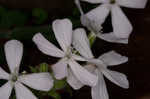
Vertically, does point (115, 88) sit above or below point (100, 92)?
below

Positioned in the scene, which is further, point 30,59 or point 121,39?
point 30,59

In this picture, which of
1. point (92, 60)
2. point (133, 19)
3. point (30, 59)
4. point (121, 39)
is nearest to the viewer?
point (92, 60)

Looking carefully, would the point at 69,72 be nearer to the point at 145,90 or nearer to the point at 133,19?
the point at 145,90

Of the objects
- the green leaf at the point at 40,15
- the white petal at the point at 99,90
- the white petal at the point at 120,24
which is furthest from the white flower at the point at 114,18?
the green leaf at the point at 40,15

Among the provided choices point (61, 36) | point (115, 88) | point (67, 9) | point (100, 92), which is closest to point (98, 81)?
point (100, 92)

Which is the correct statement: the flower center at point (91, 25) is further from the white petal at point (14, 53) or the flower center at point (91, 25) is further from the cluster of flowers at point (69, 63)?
the white petal at point (14, 53)

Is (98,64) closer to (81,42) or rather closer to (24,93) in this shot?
(81,42)

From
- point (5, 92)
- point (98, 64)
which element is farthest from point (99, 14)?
point (5, 92)
